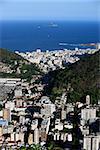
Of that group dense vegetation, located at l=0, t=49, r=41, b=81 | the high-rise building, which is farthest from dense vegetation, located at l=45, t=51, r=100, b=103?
the high-rise building

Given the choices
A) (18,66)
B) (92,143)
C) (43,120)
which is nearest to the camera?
(92,143)

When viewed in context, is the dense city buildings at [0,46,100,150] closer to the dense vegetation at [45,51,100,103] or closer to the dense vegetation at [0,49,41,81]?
the dense vegetation at [45,51,100,103]

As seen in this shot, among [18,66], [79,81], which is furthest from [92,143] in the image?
[18,66]

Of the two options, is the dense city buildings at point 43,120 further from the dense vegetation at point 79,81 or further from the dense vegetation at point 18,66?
the dense vegetation at point 18,66

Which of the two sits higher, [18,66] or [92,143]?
[18,66]

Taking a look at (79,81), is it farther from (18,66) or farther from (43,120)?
(18,66)

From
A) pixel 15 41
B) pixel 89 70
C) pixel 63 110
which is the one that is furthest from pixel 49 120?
pixel 15 41
